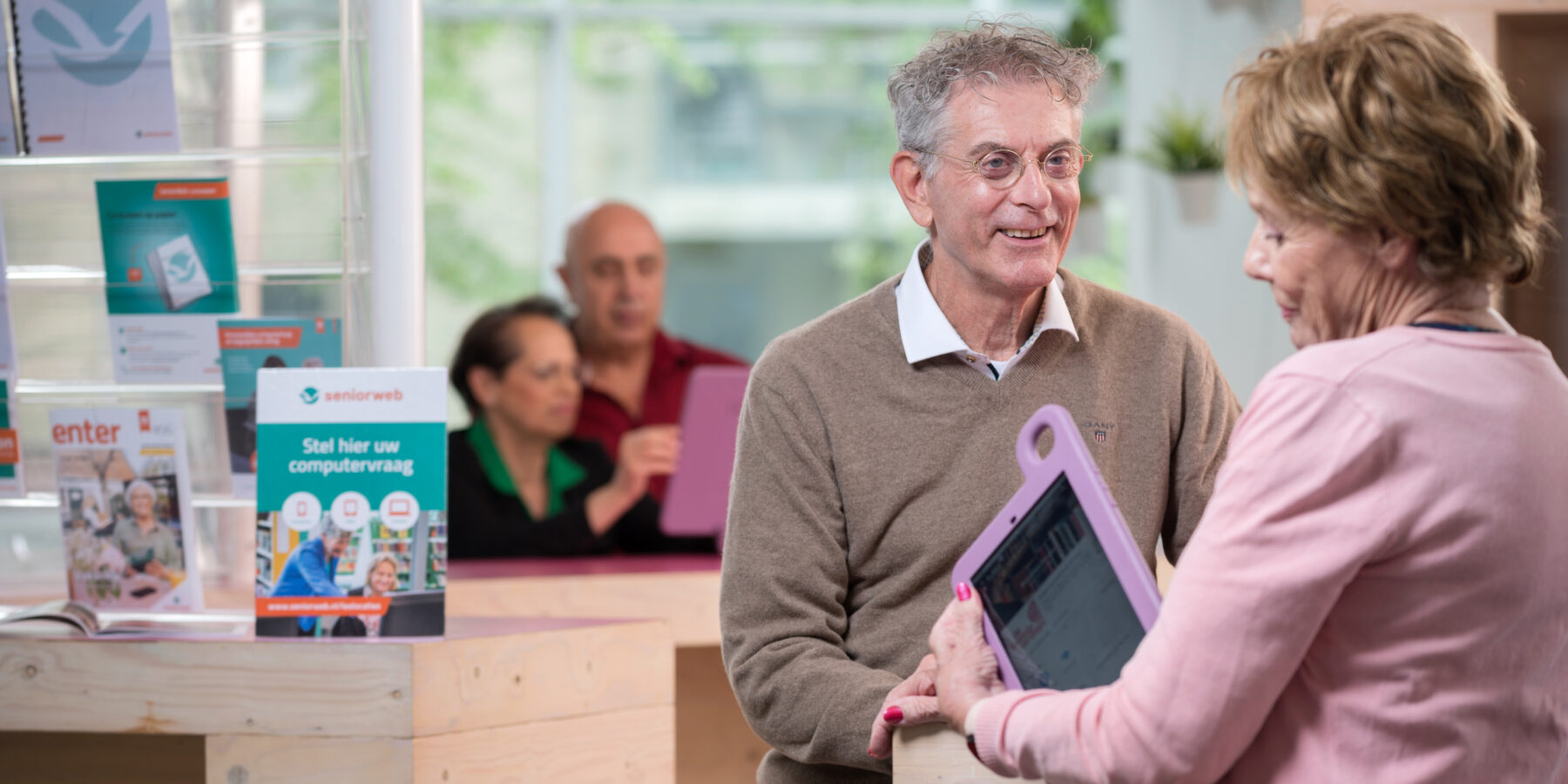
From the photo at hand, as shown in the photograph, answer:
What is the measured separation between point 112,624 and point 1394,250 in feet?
5.42

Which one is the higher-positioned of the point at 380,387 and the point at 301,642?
the point at 380,387

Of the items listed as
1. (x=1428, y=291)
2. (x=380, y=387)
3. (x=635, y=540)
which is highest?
(x=1428, y=291)

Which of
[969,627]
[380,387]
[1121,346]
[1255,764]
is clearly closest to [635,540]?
[380,387]

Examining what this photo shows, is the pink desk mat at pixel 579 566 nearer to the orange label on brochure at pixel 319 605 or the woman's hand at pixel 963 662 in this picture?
the orange label on brochure at pixel 319 605

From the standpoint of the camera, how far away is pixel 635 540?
3.63 meters

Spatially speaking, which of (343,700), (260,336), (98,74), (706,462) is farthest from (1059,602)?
(706,462)

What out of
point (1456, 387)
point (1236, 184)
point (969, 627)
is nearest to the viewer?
point (1456, 387)

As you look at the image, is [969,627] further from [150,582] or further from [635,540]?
[635,540]

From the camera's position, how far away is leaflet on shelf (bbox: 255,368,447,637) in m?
1.69

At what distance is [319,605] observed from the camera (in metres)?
1.69

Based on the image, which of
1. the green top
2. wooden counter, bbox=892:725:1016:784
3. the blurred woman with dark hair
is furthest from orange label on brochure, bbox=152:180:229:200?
the green top

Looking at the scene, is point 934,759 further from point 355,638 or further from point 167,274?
point 167,274

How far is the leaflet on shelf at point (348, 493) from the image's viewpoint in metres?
1.69

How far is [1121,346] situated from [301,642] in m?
1.07
